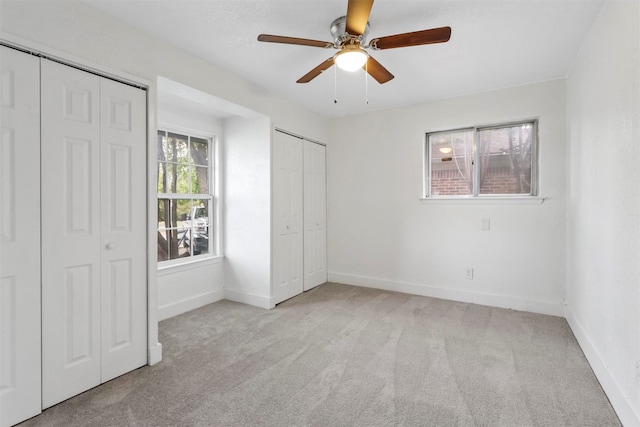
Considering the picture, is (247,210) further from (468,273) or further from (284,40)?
(468,273)

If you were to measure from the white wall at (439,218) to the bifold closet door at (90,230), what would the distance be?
2.87 metres

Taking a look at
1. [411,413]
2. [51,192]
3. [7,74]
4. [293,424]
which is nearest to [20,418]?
[51,192]

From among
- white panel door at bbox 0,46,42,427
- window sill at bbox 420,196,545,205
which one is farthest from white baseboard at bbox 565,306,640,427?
white panel door at bbox 0,46,42,427

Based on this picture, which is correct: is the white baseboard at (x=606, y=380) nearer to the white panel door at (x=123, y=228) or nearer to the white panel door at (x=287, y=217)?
the white panel door at (x=287, y=217)

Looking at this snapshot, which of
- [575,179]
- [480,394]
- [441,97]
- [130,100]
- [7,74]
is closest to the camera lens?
[7,74]

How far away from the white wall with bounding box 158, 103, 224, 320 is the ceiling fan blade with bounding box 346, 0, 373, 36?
92.8 inches

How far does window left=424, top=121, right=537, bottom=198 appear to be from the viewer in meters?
3.53

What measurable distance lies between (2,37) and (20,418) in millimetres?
2085

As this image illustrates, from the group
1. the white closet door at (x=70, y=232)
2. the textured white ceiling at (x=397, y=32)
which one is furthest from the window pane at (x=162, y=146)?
the white closet door at (x=70, y=232)

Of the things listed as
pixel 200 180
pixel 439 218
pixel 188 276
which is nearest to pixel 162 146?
pixel 200 180

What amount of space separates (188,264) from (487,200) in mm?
3525

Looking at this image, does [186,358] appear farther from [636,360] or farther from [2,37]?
[636,360]

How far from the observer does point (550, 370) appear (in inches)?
89.2

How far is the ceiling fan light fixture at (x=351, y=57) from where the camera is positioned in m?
2.09
